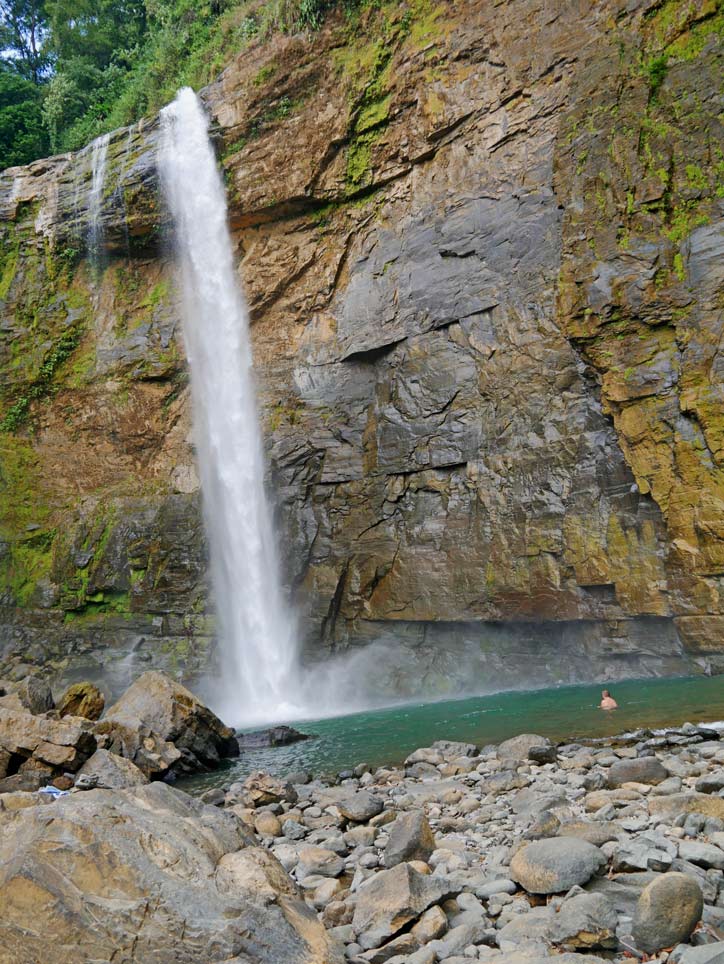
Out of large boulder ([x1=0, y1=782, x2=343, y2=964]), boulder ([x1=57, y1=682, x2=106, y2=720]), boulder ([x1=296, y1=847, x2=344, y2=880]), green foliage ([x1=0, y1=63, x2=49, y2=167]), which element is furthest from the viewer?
green foliage ([x1=0, y1=63, x2=49, y2=167])

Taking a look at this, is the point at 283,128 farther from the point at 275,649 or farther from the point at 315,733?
the point at 315,733

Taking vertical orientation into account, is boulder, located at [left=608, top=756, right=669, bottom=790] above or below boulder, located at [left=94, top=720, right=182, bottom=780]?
below

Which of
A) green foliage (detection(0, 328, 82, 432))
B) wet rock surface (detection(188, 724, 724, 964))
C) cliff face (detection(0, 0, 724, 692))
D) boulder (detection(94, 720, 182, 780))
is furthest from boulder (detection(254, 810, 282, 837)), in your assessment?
green foliage (detection(0, 328, 82, 432))

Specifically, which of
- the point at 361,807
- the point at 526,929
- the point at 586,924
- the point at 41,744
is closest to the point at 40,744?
the point at 41,744

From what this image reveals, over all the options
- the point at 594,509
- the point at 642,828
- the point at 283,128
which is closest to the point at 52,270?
the point at 283,128

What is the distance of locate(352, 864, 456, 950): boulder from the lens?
4271mm

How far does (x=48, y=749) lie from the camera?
1003 centimetres

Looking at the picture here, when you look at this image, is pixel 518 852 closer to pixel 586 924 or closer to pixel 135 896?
pixel 586 924

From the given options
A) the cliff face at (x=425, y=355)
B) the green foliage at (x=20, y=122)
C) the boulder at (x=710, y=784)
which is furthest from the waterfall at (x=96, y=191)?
the boulder at (x=710, y=784)

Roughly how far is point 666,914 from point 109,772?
24.0 ft

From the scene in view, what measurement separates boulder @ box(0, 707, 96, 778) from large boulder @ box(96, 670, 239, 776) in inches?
28.7

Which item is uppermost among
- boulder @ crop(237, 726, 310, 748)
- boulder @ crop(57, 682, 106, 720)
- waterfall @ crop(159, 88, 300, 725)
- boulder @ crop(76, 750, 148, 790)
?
waterfall @ crop(159, 88, 300, 725)

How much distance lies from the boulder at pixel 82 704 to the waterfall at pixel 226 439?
4.85m

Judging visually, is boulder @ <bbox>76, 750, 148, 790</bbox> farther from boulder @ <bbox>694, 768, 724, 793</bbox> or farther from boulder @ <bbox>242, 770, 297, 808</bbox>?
boulder @ <bbox>694, 768, 724, 793</bbox>
